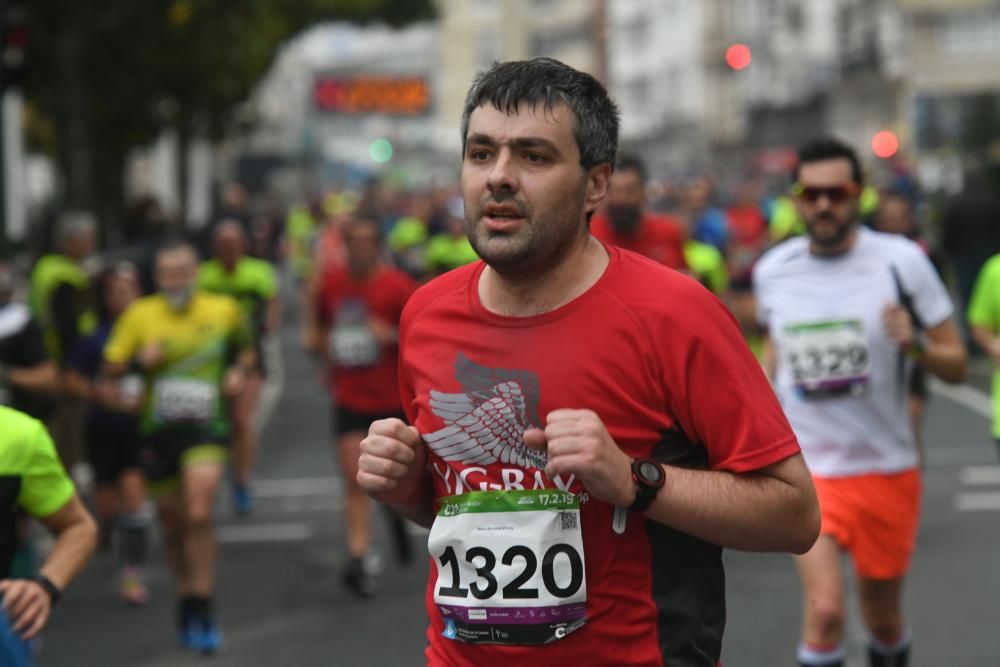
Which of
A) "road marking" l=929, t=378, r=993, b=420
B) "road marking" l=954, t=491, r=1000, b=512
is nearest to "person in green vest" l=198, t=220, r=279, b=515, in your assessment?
"road marking" l=954, t=491, r=1000, b=512

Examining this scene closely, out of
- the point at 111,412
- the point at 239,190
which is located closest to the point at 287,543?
the point at 111,412

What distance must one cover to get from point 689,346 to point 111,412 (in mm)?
7865

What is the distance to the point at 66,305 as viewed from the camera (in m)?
12.2

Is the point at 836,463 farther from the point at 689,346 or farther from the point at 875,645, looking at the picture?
the point at 689,346

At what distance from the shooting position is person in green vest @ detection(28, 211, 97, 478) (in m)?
12.2

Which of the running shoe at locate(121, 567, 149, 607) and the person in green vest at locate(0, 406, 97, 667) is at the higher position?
the person in green vest at locate(0, 406, 97, 667)

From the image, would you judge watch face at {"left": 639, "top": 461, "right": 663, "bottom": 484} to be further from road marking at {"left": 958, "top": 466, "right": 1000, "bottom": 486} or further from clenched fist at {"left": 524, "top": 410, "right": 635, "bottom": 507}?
road marking at {"left": 958, "top": 466, "right": 1000, "bottom": 486}

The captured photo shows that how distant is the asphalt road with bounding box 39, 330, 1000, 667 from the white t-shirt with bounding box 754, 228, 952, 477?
1599 millimetres

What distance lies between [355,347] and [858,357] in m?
4.55

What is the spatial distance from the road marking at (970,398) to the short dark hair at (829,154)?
10.0m

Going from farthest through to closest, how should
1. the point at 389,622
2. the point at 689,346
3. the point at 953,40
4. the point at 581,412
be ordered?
1. the point at 953,40
2. the point at 389,622
3. the point at 689,346
4. the point at 581,412

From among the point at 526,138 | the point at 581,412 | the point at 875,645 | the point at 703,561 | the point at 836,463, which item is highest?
the point at 526,138

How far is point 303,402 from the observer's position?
19.5 metres

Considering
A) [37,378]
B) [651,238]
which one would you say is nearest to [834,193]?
[651,238]
